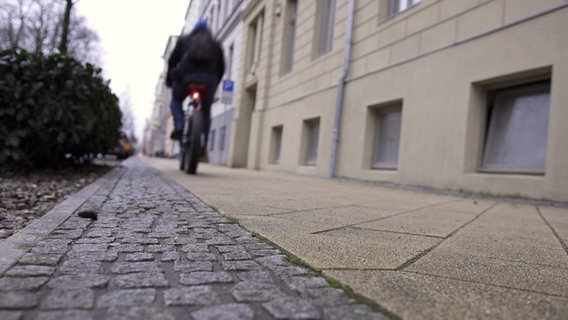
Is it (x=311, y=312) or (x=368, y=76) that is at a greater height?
(x=368, y=76)

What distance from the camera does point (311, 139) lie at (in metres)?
9.25

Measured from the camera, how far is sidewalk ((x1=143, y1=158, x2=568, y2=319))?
3.95ft

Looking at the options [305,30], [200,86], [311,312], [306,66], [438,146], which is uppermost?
[305,30]

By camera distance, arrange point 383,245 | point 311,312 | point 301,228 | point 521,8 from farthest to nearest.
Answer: point 521,8, point 301,228, point 383,245, point 311,312

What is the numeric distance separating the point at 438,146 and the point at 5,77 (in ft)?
17.5

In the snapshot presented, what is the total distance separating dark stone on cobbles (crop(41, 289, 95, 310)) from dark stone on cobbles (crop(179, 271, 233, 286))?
0.92 feet

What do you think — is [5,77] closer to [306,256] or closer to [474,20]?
[306,256]

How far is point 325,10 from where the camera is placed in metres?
9.17

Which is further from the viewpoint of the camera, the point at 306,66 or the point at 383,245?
the point at 306,66

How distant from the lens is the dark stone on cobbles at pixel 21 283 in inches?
45.4

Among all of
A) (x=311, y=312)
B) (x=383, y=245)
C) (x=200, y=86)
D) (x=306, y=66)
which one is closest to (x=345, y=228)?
(x=383, y=245)

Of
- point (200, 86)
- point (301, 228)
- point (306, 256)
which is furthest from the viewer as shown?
point (200, 86)

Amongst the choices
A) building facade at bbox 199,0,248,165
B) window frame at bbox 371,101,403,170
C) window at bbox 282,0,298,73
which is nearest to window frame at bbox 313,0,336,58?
window at bbox 282,0,298,73

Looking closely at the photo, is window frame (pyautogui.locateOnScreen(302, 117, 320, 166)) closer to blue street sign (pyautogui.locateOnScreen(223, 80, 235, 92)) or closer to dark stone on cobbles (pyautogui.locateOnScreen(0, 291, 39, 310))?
blue street sign (pyautogui.locateOnScreen(223, 80, 235, 92))
